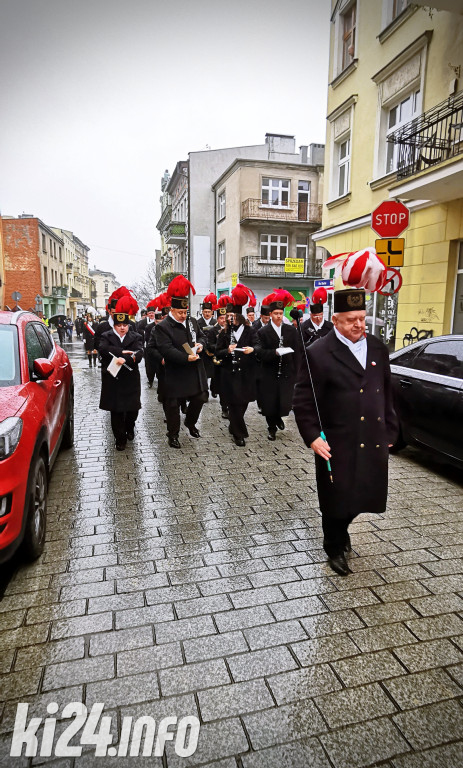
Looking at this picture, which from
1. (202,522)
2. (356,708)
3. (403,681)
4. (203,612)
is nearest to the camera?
(356,708)

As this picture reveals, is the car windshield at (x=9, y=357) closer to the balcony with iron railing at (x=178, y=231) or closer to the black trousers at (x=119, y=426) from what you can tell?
the black trousers at (x=119, y=426)

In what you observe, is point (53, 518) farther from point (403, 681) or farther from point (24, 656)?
point (403, 681)

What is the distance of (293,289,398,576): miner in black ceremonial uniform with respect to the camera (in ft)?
10.3

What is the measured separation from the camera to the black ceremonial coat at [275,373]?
6809mm

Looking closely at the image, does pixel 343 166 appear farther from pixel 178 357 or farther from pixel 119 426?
pixel 119 426

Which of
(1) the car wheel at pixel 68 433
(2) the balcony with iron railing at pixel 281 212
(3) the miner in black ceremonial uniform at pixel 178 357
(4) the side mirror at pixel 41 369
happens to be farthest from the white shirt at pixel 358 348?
(2) the balcony with iron railing at pixel 281 212

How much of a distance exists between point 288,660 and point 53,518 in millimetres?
2608

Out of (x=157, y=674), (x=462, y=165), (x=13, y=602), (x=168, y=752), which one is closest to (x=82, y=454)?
(x=13, y=602)

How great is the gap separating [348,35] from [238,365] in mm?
13210

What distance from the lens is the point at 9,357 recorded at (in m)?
3.86

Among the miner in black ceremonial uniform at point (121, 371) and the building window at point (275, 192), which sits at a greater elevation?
the building window at point (275, 192)

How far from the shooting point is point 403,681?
240cm

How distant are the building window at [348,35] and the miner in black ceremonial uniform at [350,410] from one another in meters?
14.3

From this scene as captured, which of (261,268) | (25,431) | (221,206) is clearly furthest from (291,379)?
(221,206)
